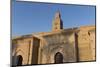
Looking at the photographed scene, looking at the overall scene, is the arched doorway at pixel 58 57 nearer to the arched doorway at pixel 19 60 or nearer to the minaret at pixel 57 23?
the minaret at pixel 57 23

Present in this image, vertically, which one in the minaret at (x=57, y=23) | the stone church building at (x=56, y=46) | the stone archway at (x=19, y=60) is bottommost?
the stone archway at (x=19, y=60)

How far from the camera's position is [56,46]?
3.18 m

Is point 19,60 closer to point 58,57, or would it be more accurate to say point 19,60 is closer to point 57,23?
point 58,57

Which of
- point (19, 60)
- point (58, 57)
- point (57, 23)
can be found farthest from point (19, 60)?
point (57, 23)

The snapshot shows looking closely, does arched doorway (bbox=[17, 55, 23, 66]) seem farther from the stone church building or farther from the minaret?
the minaret

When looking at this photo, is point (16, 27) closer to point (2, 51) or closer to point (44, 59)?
point (2, 51)

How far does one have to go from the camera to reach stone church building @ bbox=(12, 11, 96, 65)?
302 cm

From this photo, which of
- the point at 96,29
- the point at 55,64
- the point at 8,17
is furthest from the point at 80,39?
the point at 8,17

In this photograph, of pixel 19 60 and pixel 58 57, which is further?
pixel 58 57

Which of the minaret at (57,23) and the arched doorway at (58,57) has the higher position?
the minaret at (57,23)

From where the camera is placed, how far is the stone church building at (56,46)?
3.02 metres

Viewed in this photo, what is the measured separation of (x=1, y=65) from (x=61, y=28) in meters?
1.00

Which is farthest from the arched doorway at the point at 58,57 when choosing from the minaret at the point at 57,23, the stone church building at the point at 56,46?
the minaret at the point at 57,23

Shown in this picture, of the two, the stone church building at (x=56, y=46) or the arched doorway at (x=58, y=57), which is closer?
the stone church building at (x=56, y=46)
